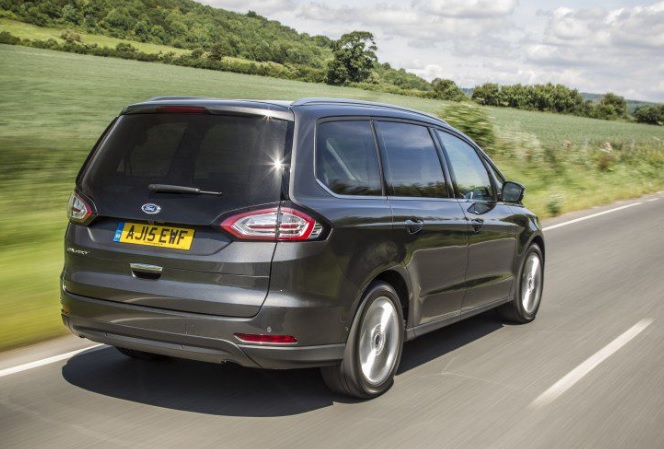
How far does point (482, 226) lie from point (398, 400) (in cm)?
187

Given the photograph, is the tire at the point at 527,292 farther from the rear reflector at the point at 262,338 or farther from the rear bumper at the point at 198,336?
the rear reflector at the point at 262,338

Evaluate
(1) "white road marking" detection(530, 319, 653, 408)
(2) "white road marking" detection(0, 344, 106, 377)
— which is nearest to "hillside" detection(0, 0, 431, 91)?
(2) "white road marking" detection(0, 344, 106, 377)

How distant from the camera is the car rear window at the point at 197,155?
4.67 metres

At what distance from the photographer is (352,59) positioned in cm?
6650

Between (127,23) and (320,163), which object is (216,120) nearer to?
(320,163)

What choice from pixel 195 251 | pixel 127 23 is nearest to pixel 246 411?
pixel 195 251

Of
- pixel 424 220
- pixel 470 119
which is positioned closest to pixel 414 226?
pixel 424 220

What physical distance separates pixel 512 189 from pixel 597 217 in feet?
37.3

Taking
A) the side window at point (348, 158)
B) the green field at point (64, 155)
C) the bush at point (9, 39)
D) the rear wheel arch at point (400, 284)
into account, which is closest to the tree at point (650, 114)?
the green field at point (64, 155)

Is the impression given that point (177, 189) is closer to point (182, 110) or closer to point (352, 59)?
point (182, 110)

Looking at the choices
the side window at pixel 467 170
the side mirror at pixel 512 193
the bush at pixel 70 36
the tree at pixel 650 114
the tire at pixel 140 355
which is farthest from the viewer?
the tree at pixel 650 114

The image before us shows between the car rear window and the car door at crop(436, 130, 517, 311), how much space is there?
200cm

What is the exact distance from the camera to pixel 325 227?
4.72 metres

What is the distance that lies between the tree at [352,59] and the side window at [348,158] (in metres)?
57.5
